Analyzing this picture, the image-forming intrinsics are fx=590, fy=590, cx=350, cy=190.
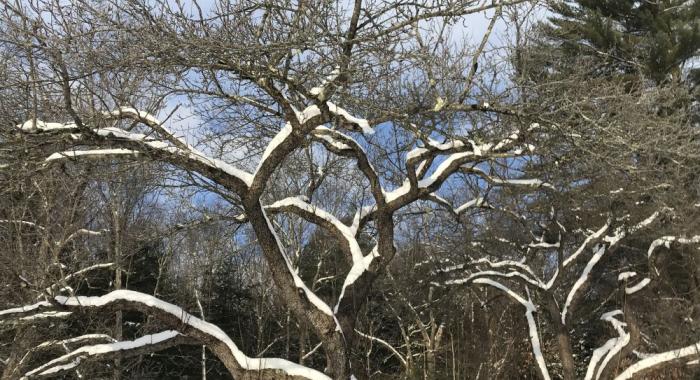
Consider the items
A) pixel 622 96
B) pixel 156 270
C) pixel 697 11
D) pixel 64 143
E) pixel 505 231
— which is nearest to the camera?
pixel 64 143

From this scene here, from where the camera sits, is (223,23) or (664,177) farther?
(664,177)

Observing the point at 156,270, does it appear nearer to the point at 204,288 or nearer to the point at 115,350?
the point at 204,288

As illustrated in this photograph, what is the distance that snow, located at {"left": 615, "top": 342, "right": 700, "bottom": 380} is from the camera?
8836 mm

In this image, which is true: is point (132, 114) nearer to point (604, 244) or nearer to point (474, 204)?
point (474, 204)

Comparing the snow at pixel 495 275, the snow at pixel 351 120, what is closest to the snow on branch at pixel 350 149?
the snow at pixel 351 120

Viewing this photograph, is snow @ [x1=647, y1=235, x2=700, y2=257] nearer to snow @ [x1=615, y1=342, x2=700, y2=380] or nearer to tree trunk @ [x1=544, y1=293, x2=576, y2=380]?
snow @ [x1=615, y1=342, x2=700, y2=380]

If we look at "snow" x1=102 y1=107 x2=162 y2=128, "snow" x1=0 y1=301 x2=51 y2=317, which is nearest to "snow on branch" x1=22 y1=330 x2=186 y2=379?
"snow" x1=0 y1=301 x2=51 y2=317

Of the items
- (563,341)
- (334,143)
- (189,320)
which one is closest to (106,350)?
(189,320)

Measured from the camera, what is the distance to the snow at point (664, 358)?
29.0 feet

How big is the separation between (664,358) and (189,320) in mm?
7211

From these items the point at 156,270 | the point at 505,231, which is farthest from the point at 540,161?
the point at 156,270

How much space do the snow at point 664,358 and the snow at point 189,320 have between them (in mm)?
5645

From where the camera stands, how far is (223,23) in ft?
14.7

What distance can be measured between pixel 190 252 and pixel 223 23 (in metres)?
13.4
